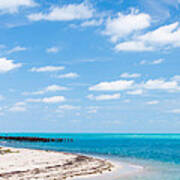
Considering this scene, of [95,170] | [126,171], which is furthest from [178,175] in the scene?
[95,170]

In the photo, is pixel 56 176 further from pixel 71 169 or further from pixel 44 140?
pixel 44 140

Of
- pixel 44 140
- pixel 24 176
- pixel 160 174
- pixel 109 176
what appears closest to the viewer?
pixel 24 176

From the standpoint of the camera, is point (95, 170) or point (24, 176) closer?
point (24, 176)

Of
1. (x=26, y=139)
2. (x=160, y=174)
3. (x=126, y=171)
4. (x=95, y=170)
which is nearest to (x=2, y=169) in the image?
(x=95, y=170)

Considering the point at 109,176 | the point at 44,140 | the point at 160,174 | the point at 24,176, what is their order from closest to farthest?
the point at 24,176
the point at 109,176
the point at 160,174
the point at 44,140

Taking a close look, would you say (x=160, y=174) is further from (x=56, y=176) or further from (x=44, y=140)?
(x=44, y=140)

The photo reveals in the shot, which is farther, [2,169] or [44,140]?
[44,140]

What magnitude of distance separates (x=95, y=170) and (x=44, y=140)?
370 feet

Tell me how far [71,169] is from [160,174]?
11.0 metres

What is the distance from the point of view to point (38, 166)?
130 ft

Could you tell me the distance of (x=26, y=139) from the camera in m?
157

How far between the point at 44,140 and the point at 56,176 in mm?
117630

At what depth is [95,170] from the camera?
126ft

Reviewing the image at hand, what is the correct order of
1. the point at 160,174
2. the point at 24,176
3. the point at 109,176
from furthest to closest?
the point at 160,174
the point at 109,176
the point at 24,176
